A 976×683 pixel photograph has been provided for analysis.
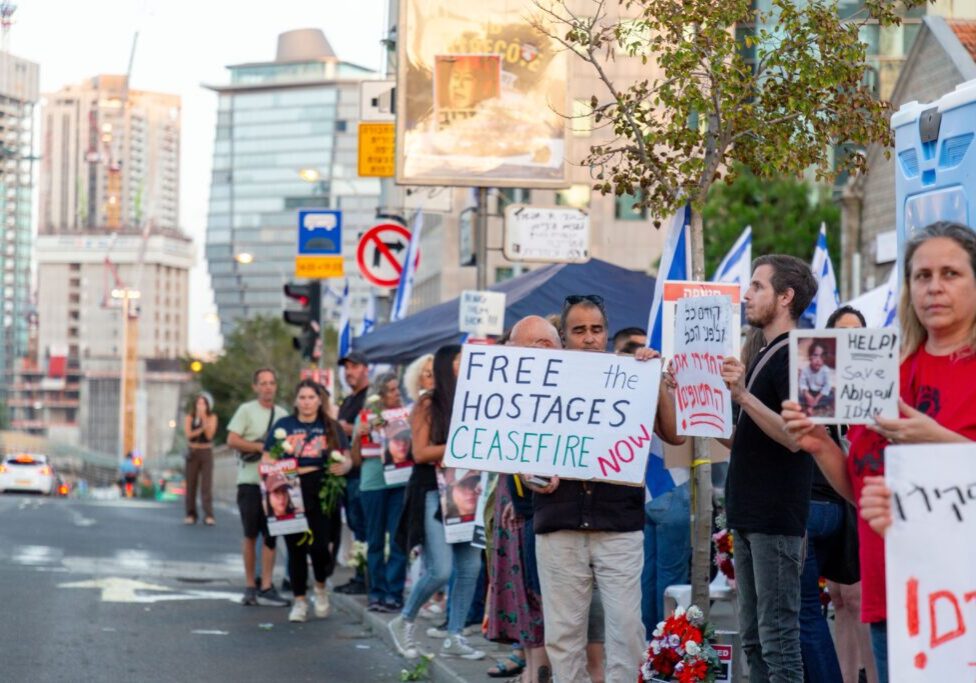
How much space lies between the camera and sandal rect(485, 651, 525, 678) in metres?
9.68

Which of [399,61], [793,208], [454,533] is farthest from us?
[793,208]

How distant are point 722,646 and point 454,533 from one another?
3.48m

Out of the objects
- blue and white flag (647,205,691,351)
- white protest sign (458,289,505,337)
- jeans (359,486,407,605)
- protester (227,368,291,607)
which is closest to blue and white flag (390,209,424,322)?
protester (227,368,291,607)

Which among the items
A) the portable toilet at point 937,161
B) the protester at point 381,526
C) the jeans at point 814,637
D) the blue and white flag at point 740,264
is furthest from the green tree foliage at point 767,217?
the portable toilet at point 937,161

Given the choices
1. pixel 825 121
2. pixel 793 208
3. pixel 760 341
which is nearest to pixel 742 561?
pixel 760 341

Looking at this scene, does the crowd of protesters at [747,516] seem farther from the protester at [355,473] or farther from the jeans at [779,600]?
the protester at [355,473]

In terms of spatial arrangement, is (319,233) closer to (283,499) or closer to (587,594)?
(283,499)

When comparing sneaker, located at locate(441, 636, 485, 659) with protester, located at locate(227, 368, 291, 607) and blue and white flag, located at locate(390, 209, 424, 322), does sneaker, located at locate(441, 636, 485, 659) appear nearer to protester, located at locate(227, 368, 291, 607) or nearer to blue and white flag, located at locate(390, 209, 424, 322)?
protester, located at locate(227, 368, 291, 607)

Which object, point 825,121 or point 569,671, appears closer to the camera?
point 569,671

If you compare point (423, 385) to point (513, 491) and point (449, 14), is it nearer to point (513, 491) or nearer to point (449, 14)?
point (513, 491)

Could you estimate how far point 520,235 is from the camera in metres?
14.5

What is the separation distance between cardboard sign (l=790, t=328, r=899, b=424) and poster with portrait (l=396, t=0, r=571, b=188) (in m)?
11.2

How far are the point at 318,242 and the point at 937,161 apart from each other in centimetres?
2067

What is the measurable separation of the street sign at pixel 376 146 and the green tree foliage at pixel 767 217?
101 ft
